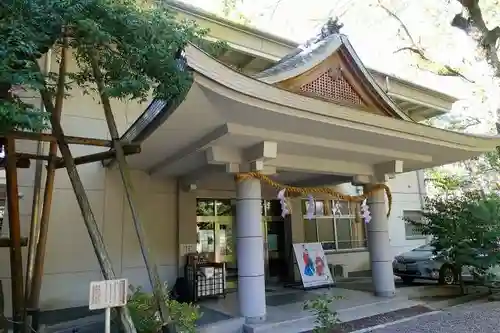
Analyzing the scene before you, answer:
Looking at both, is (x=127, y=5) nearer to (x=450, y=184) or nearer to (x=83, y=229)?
(x=83, y=229)

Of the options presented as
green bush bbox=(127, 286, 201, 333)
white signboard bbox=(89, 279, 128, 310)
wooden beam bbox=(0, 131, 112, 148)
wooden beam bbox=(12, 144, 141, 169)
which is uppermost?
wooden beam bbox=(0, 131, 112, 148)

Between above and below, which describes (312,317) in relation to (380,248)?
below

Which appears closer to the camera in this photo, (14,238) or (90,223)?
(90,223)

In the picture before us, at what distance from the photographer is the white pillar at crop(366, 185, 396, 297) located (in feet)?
27.3

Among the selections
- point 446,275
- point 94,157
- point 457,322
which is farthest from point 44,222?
point 446,275

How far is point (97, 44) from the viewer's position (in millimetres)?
4363

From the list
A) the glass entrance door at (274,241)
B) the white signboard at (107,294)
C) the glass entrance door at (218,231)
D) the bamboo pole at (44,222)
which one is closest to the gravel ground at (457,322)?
the white signboard at (107,294)

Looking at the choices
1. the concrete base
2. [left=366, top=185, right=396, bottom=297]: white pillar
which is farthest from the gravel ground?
[left=366, top=185, right=396, bottom=297]: white pillar

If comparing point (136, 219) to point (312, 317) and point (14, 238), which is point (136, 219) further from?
point (312, 317)

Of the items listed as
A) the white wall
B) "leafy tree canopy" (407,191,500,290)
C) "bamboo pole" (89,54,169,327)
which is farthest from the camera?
the white wall

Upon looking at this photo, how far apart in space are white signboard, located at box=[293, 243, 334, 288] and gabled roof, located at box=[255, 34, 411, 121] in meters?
4.25

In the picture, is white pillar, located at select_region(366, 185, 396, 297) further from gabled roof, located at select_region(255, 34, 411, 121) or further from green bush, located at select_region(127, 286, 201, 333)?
green bush, located at select_region(127, 286, 201, 333)

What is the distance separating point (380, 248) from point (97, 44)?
690cm

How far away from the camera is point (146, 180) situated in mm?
9000
